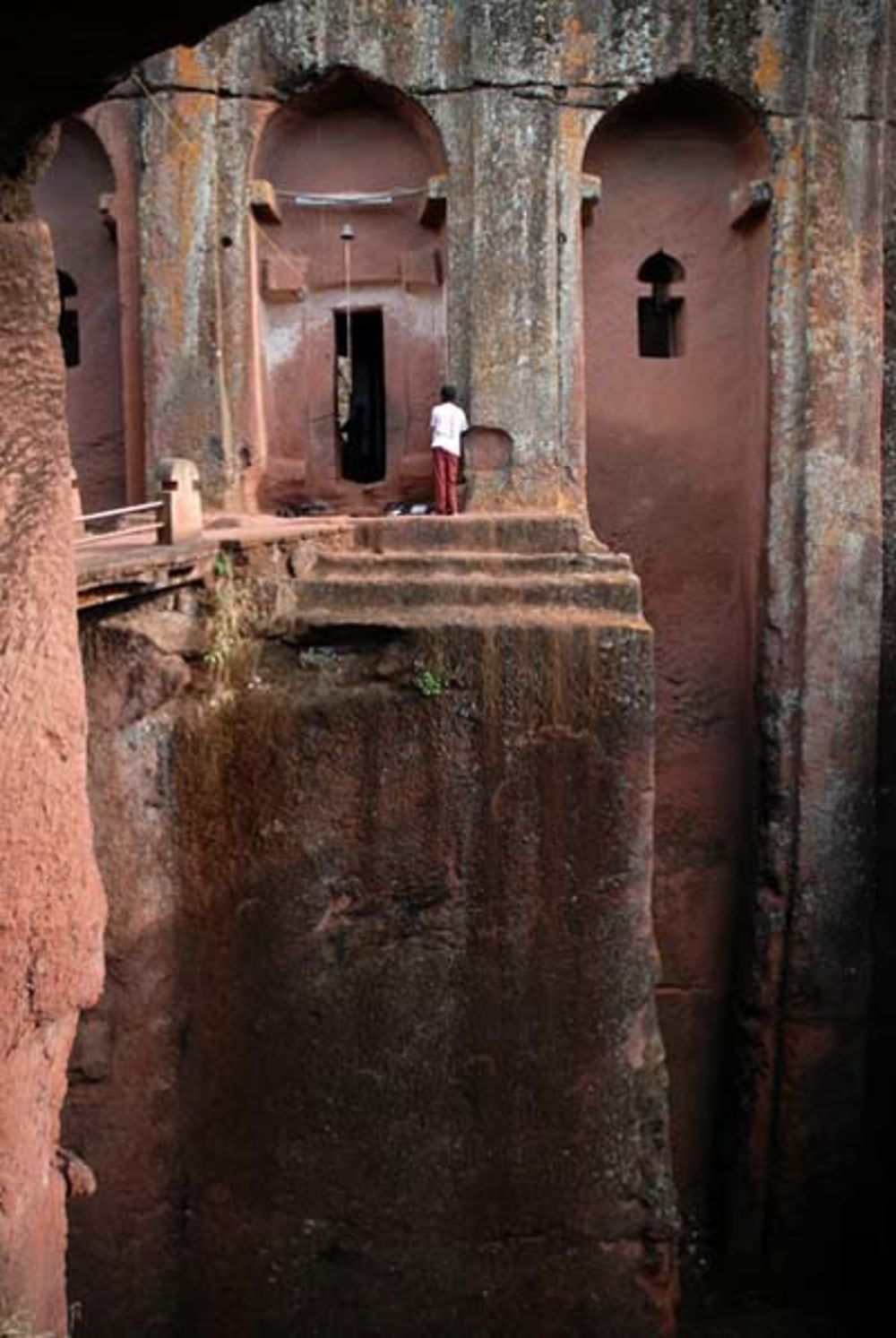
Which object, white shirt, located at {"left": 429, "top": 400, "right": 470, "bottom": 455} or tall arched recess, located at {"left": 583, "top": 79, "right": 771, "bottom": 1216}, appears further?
tall arched recess, located at {"left": 583, "top": 79, "right": 771, "bottom": 1216}

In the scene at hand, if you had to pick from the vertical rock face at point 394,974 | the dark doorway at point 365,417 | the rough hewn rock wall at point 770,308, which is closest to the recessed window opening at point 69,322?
the rough hewn rock wall at point 770,308

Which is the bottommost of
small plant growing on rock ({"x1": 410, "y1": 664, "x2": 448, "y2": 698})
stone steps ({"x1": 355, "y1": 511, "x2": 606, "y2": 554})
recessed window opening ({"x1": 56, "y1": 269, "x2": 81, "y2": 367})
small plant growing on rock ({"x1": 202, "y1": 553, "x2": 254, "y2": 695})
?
small plant growing on rock ({"x1": 410, "y1": 664, "x2": 448, "y2": 698})

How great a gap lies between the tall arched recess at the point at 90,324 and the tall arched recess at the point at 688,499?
326 cm

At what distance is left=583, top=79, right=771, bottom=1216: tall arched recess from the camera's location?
358 inches

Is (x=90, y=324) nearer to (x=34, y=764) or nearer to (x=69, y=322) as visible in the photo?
(x=69, y=322)

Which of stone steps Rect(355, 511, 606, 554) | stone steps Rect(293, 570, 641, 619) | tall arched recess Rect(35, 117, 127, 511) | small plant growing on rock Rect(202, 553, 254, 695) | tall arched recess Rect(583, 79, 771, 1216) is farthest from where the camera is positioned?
tall arched recess Rect(583, 79, 771, 1216)

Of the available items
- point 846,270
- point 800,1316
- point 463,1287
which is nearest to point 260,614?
point 463,1287

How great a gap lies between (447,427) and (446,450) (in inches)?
5.7

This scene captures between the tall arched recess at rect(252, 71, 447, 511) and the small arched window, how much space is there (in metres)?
1.52

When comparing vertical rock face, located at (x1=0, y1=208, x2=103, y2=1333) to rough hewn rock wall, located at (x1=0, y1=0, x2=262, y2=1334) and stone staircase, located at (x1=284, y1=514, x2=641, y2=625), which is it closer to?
rough hewn rock wall, located at (x1=0, y1=0, x2=262, y2=1334)

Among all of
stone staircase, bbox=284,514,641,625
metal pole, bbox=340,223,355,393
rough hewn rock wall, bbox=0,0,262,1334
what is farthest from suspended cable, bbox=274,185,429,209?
rough hewn rock wall, bbox=0,0,262,1334

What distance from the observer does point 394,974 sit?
20.4 ft

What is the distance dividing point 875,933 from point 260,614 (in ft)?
16.0

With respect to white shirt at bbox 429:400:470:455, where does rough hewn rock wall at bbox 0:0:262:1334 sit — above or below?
below
